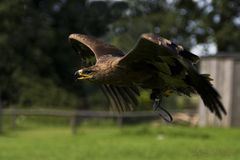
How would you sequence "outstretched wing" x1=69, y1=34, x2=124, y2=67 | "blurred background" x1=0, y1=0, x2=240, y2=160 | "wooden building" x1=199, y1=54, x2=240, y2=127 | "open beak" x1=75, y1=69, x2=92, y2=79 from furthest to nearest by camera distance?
"wooden building" x1=199, y1=54, x2=240, y2=127 → "blurred background" x1=0, y1=0, x2=240, y2=160 → "outstretched wing" x1=69, y1=34, x2=124, y2=67 → "open beak" x1=75, y1=69, x2=92, y2=79

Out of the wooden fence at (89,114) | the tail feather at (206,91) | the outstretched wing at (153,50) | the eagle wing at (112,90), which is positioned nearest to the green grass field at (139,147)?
the wooden fence at (89,114)

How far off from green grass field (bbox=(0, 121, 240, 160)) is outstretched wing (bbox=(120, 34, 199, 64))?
639 centimetres

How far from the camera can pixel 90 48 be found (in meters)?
6.47

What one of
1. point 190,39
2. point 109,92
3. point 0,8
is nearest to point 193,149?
point 109,92

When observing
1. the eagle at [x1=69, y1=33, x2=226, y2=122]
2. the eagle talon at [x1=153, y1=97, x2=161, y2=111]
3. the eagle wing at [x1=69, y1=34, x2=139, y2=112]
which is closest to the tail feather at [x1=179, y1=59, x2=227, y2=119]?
the eagle at [x1=69, y1=33, x2=226, y2=122]

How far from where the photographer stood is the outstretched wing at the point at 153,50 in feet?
16.5

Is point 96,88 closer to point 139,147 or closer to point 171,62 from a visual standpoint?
Answer: point 139,147

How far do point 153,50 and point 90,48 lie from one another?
1370 mm

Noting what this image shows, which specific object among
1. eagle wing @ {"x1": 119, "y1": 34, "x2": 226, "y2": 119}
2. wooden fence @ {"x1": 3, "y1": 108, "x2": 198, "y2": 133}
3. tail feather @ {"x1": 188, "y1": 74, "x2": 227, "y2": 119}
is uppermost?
eagle wing @ {"x1": 119, "y1": 34, "x2": 226, "y2": 119}

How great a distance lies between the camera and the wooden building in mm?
20297

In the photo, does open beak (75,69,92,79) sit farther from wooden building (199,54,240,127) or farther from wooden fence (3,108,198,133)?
wooden building (199,54,240,127)

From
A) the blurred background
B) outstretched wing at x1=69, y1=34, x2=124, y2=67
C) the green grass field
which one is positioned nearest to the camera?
outstretched wing at x1=69, y1=34, x2=124, y2=67

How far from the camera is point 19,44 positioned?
3025 centimetres

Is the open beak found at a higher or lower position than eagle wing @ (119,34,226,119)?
lower
